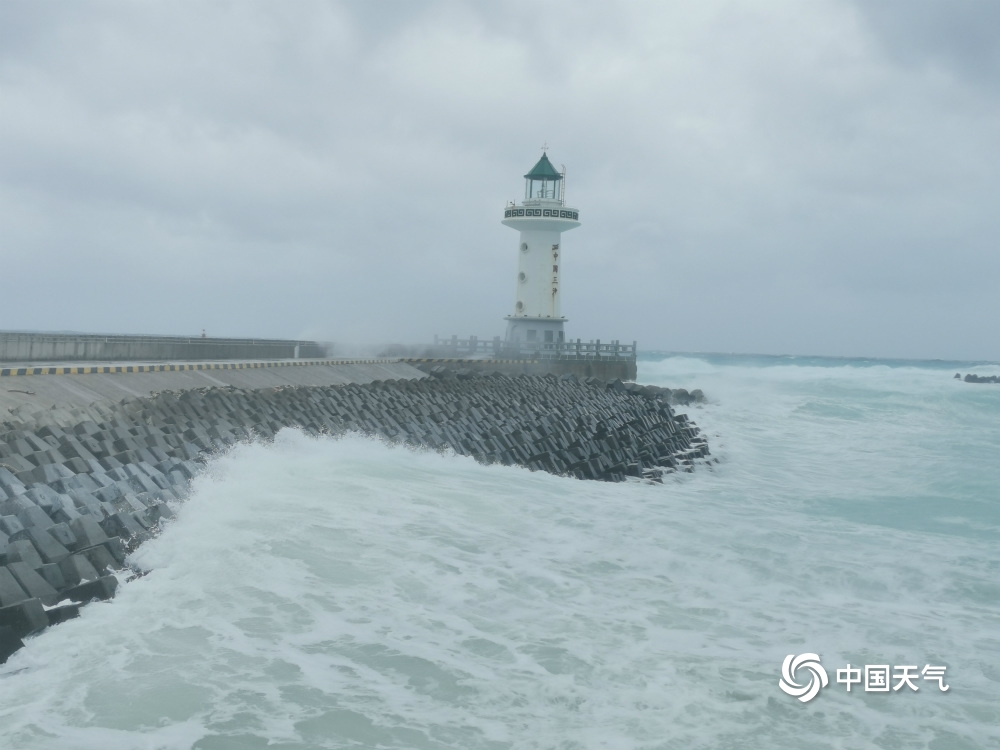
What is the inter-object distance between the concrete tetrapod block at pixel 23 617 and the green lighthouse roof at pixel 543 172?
35708mm

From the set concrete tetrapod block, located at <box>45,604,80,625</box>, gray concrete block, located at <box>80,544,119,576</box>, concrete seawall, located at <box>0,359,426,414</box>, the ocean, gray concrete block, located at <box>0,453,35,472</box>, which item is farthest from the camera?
concrete seawall, located at <box>0,359,426,414</box>

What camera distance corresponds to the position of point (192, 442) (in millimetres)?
13492

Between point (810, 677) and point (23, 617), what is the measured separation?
5886 mm

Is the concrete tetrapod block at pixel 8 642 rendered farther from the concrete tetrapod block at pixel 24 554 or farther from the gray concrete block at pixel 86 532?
the gray concrete block at pixel 86 532

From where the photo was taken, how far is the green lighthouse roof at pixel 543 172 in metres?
→ 41.0

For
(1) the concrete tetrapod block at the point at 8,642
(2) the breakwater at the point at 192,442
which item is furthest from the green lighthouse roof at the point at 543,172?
(1) the concrete tetrapod block at the point at 8,642

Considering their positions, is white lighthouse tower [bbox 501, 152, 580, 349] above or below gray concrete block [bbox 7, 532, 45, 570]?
above

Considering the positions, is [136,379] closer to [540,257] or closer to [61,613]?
[61,613]

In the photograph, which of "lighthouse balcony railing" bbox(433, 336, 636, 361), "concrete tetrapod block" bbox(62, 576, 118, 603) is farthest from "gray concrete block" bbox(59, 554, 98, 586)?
"lighthouse balcony railing" bbox(433, 336, 636, 361)

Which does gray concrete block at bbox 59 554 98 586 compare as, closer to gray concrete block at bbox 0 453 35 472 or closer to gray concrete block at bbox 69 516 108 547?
gray concrete block at bbox 69 516 108 547

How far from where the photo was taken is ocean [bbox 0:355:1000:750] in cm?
641

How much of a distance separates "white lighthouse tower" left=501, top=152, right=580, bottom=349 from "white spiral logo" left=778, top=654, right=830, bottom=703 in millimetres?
32229

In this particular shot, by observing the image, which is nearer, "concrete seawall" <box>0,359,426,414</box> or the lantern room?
"concrete seawall" <box>0,359,426,414</box>

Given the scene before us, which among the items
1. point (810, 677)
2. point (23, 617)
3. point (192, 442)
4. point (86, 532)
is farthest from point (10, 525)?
point (810, 677)
